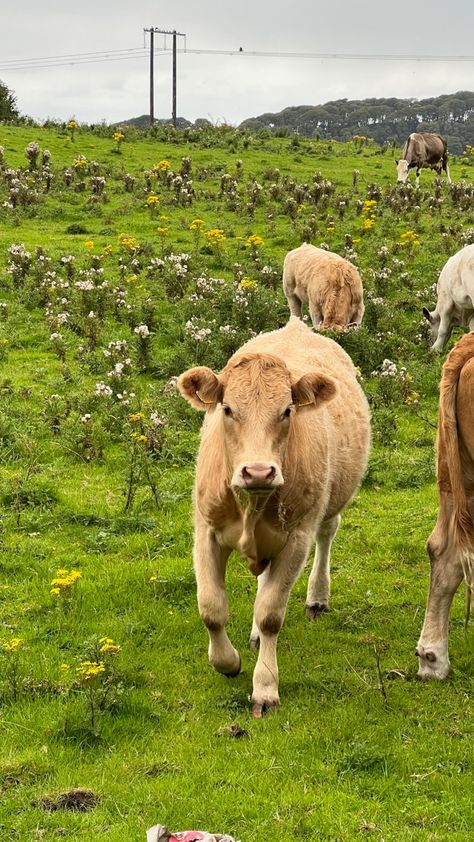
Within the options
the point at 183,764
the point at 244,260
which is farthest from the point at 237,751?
the point at 244,260

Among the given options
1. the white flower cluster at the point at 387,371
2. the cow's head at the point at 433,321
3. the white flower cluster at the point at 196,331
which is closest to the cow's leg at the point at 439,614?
the white flower cluster at the point at 387,371

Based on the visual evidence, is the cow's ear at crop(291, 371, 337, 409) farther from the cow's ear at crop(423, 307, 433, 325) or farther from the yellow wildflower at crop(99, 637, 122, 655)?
the cow's ear at crop(423, 307, 433, 325)

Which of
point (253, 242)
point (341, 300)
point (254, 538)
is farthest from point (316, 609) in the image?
point (253, 242)

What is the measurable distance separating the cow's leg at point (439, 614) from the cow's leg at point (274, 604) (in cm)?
112

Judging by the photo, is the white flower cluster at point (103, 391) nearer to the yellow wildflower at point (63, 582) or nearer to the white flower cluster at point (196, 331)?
the white flower cluster at point (196, 331)

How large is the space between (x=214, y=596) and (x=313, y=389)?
5.20 ft

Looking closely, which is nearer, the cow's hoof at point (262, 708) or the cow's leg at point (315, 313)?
the cow's hoof at point (262, 708)

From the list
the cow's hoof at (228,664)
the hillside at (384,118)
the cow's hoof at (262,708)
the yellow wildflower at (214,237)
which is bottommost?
the cow's hoof at (262,708)

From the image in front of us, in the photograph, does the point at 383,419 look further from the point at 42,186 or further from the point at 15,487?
the point at 42,186

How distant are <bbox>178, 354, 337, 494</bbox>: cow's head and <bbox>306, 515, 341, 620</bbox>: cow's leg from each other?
7.19 ft

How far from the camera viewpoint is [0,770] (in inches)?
212

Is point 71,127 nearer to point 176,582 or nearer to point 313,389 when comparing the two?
point 176,582

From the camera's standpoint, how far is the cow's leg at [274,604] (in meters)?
6.21

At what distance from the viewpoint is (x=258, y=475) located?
16.7 ft
